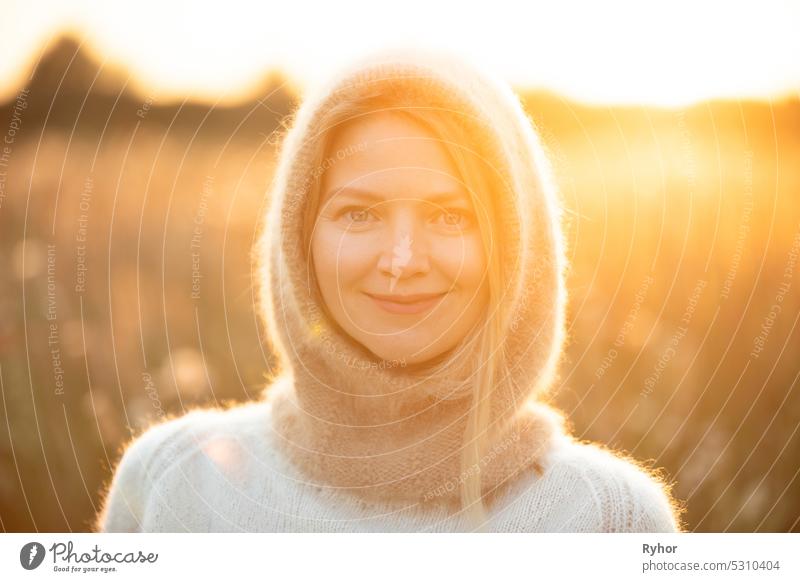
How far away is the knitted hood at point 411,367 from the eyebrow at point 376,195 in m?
0.03

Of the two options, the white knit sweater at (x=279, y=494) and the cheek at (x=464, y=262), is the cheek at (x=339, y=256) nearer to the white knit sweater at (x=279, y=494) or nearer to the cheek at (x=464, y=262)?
the cheek at (x=464, y=262)

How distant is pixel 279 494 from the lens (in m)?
0.97

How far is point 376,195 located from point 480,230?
0.11 meters

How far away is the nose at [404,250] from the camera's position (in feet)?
2.95

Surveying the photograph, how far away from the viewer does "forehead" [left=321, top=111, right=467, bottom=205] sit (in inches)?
33.9

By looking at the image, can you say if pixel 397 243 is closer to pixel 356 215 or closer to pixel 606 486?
pixel 356 215

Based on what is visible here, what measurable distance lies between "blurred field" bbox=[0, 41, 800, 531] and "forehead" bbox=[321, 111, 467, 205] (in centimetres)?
30

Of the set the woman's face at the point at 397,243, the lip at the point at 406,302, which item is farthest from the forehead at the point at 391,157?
the lip at the point at 406,302

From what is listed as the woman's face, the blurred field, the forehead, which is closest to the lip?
the woman's face

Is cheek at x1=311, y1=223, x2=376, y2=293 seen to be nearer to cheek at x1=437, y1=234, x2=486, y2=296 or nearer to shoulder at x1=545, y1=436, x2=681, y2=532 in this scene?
cheek at x1=437, y1=234, x2=486, y2=296

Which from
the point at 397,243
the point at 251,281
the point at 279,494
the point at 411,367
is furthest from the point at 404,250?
the point at 251,281

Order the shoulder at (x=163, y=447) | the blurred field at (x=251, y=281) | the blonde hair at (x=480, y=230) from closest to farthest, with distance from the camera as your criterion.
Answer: the blonde hair at (x=480, y=230)
the shoulder at (x=163, y=447)
the blurred field at (x=251, y=281)

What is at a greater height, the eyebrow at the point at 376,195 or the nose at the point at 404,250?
the eyebrow at the point at 376,195
